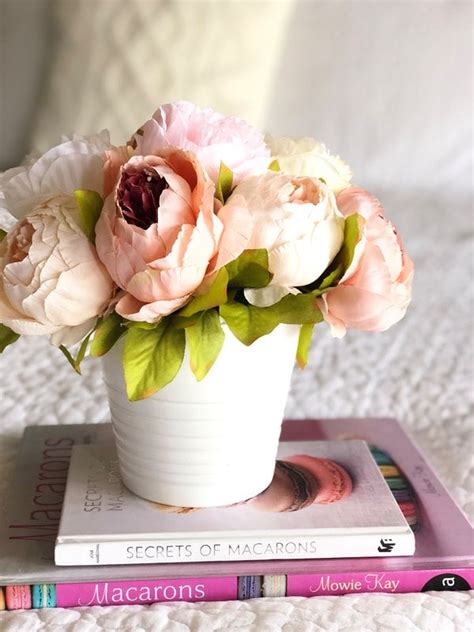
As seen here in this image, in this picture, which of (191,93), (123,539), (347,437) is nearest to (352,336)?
(347,437)

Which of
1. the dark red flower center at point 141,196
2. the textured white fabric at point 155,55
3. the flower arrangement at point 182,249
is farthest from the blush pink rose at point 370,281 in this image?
the textured white fabric at point 155,55

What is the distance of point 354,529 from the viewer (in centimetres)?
59

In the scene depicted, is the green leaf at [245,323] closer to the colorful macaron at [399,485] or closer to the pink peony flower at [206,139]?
the pink peony flower at [206,139]

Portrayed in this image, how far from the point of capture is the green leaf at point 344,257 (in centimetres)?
53

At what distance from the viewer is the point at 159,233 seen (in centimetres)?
49

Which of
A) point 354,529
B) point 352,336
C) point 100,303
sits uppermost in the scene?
point 100,303

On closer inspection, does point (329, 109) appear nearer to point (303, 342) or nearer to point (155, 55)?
point (155, 55)

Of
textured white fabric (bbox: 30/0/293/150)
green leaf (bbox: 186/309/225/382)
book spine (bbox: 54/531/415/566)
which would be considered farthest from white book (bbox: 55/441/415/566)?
textured white fabric (bbox: 30/0/293/150)

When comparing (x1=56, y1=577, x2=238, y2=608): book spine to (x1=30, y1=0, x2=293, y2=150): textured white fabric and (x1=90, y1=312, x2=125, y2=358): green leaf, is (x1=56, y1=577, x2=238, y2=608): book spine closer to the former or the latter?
(x1=90, y1=312, x2=125, y2=358): green leaf

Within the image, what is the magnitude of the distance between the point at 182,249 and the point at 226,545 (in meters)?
0.19

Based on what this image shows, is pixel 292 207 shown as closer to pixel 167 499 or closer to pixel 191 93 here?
pixel 167 499

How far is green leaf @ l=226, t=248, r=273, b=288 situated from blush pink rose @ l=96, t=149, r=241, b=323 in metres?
0.02

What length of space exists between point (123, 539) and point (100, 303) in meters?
0.15

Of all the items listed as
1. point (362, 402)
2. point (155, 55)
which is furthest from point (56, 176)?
point (155, 55)
